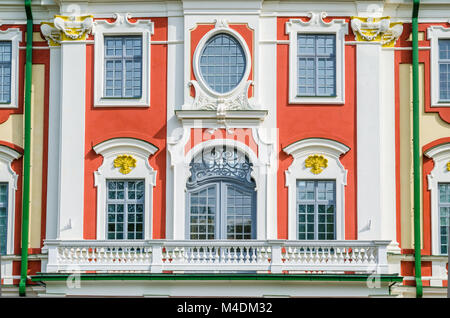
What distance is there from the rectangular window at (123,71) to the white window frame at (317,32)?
3858 mm

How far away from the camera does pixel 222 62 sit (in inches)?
790

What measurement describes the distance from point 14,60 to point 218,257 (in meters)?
7.49

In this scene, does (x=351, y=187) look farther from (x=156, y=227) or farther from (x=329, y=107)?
(x=156, y=227)

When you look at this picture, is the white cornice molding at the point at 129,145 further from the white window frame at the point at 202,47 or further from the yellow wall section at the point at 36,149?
the white window frame at the point at 202,47

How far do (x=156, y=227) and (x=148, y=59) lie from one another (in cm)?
427

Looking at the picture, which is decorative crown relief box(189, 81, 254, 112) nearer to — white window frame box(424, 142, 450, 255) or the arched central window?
the arched central window

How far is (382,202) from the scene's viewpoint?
19703 millimetres

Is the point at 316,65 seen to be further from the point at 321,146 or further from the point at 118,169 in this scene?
the point at 118,169

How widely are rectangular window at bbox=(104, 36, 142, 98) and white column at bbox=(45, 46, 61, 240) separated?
1.34m

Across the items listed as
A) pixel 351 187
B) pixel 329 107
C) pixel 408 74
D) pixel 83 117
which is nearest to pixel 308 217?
pixel 351 187

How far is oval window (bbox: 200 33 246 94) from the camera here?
2002 cm

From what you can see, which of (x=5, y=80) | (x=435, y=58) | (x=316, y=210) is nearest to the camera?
(x=316, y=210)

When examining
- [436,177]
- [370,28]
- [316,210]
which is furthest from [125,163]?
[436,177]
